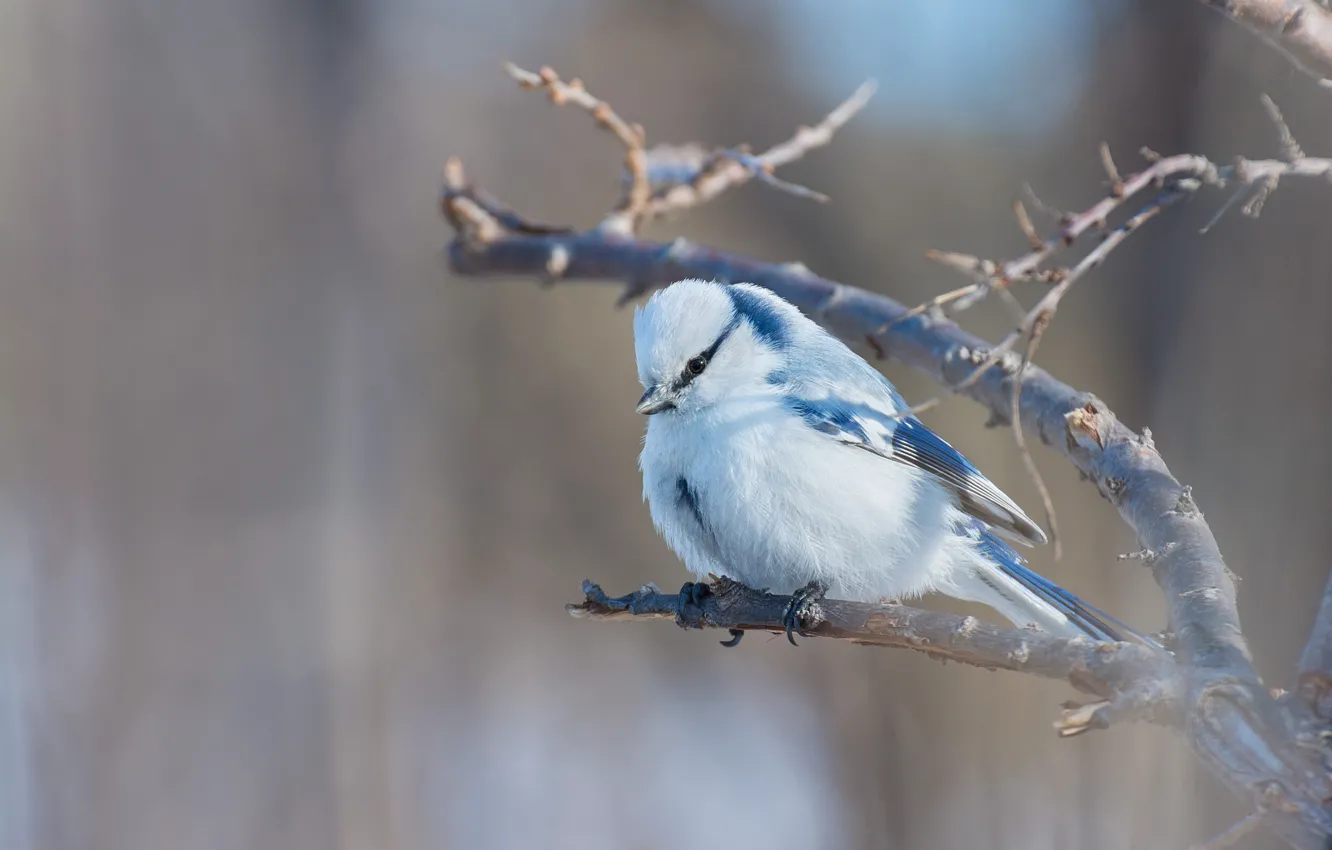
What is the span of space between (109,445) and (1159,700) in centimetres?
249

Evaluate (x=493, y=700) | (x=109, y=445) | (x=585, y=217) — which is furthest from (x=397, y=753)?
(x=585, y=217)

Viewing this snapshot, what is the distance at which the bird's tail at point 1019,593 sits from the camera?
1078mm

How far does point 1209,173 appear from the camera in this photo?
79 cm

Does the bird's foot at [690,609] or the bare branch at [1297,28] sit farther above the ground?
the bare branch at [1297,28]

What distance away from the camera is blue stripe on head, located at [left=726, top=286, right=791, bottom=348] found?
1.23m

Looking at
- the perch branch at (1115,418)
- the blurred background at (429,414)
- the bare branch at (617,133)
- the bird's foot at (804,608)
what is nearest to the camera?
the perch branch at (1115,418)

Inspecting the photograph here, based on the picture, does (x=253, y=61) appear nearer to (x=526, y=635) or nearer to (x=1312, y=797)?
(x=526, y=635)

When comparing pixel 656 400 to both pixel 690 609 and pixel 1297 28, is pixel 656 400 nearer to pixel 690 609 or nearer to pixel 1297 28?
pixel 690 609

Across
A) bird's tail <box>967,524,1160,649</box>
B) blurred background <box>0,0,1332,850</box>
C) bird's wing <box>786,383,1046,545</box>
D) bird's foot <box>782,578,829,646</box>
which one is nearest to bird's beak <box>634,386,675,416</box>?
bird's wing <box>786,383,1046,545</box>

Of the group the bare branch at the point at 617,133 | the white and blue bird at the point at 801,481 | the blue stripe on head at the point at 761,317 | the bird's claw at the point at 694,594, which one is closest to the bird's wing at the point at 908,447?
the white and blue bird at the point at 801,481

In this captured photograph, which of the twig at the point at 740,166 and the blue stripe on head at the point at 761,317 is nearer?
the blue stripe on head at the point at 761,317

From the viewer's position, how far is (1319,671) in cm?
57

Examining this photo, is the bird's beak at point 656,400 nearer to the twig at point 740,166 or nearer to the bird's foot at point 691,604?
the bird's foot at point 691,604

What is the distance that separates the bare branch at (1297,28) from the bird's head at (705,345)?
0.56 metres
